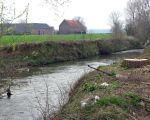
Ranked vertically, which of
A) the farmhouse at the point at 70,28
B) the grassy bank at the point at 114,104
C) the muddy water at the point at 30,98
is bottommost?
the muddy water at the point at 30,98

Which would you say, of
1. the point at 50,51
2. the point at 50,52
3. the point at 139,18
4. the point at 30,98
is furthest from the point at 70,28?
the point at 30,98

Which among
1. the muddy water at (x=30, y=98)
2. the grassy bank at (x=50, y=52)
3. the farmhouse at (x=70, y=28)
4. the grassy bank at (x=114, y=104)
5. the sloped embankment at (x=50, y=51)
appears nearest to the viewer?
the grassy bank at (x=114, y=104)

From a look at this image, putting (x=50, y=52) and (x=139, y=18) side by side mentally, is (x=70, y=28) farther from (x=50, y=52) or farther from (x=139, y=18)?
(x=50, y=52)

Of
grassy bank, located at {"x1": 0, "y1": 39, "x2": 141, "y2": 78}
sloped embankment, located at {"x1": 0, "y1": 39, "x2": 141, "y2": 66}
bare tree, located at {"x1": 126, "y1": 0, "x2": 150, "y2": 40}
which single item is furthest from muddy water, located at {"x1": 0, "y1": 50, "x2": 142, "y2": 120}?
bare tree, located at {"x1": 126, "y1": 0, "x2": 150, "y2": 40}

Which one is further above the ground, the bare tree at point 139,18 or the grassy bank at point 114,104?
the bare tree at point 139,18

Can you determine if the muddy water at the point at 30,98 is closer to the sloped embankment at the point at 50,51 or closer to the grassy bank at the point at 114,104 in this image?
the grassy bank at the point at 114,104

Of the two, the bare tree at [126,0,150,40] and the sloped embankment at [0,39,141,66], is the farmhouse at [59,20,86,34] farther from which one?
the sloped embankment at [0,39,141,66]

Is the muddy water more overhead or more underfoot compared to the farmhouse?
more underfoot

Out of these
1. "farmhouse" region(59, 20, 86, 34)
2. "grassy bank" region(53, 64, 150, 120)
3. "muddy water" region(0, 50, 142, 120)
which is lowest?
"muddy water" region(0, 50, 142, 120)

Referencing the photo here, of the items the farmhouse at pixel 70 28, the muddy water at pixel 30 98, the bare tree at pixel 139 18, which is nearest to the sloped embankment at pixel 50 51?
the muddy water at pixel 30 98

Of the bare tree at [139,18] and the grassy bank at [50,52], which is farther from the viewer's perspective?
the bare tree at [139,18]

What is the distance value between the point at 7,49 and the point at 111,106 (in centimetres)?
2832

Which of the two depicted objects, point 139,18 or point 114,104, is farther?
point 139,18

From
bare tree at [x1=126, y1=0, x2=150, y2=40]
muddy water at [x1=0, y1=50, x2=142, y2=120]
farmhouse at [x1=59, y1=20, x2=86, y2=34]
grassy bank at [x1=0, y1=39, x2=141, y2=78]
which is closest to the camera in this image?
muddy water at [x1=0, y1=50, x2=142, y2=120]
